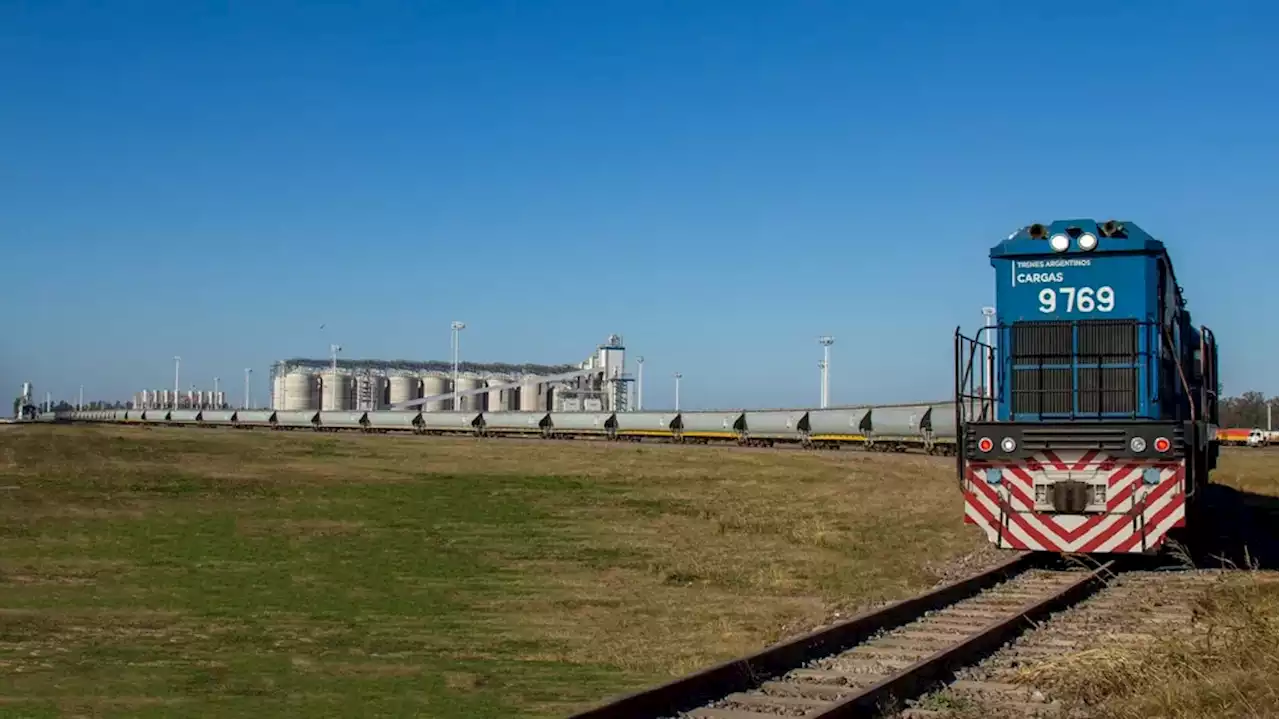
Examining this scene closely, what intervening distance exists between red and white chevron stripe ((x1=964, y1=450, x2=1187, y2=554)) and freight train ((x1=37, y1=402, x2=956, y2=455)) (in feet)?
102

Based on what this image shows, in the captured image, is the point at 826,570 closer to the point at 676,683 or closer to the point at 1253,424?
the point at 676,683

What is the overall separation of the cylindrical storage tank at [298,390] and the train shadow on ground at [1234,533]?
4670 inches

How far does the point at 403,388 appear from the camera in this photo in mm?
136625

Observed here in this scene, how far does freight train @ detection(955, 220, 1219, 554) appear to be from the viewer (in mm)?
13500

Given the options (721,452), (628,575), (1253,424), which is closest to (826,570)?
(628,575)

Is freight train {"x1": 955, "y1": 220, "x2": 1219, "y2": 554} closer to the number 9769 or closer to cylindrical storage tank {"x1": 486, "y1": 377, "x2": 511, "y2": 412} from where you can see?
the number 9769

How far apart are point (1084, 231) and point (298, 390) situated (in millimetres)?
128627

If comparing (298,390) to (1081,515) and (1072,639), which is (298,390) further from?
(1072,639)

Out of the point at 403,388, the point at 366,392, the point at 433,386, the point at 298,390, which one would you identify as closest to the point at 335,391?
the point at 366,392

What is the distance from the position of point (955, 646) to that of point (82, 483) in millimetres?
21532

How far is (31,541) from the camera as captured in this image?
16.7 meters

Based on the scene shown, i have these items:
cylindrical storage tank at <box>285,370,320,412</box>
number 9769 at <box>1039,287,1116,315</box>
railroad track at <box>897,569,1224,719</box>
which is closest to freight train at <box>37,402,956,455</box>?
number 9769 at <box>1039,287,1116,315</box>

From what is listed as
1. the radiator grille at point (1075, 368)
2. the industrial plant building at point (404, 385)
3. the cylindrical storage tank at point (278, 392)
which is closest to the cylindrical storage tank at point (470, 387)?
the industrial plant building at point (404, 385)

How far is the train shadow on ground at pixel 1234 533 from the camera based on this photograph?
1636 cm
